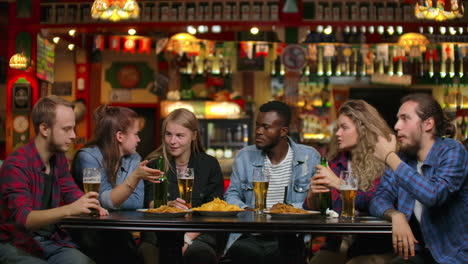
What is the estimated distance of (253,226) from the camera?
8.59ft

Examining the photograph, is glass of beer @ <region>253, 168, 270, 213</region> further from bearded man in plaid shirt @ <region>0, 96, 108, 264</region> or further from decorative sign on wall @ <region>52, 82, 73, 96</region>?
decorative sign on wall @ <region>52, 82, 73, 96</region>

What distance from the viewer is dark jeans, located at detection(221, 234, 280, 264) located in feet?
11.0

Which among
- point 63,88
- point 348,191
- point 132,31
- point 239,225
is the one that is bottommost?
point 239,225

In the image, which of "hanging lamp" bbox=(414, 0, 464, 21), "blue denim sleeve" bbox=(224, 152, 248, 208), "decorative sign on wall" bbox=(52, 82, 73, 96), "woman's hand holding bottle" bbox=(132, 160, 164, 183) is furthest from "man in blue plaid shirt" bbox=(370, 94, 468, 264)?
"decorative sign on wall" bbox=(52, 82, 73, 96)

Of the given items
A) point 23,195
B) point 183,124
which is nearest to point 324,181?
point 183,124

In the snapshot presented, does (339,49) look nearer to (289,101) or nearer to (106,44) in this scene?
(289,101)

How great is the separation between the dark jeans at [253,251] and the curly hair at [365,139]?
616 mm

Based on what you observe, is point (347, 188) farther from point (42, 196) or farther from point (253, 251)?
point (42, 196)

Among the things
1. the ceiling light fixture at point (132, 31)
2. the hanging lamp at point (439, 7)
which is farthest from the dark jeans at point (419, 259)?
the ceiling light fixture at point (132, 31)

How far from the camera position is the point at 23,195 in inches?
113

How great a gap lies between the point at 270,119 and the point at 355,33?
6400 mm

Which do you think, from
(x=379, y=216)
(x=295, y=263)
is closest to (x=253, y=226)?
(x=295, y=263)

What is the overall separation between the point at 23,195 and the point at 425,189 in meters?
1.78

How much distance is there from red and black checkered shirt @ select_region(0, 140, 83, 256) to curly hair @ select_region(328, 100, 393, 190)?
5.25ft
